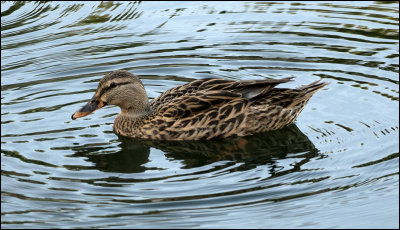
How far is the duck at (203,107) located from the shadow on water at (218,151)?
0.43 ft

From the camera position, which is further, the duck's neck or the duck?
the duck's neck

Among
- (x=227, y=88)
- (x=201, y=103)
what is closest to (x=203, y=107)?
(x=201, y=103)

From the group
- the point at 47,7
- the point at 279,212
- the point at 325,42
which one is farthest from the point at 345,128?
the point at 47,7

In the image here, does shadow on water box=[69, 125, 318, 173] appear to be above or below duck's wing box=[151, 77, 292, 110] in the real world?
below

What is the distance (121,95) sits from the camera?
11875mm

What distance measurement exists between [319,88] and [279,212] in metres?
3.48

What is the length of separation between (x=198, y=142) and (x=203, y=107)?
1.63 feet

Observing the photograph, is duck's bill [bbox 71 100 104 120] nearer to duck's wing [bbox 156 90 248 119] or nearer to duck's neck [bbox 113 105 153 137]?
duck's neck [bbox 113 105 153 137]

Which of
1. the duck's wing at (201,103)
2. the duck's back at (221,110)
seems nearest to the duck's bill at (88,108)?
the duck's back at (221,110)

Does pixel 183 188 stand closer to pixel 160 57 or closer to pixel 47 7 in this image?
pixel 160 57

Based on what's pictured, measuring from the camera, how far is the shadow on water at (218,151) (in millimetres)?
10539

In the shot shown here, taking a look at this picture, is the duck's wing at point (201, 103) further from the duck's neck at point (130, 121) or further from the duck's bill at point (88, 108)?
the duck's bill at point (88, 108)

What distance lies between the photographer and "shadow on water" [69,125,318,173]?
34.6 feet

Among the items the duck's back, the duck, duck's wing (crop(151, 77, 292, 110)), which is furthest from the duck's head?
duck's wing (crop(151, 77, 292, 110))
